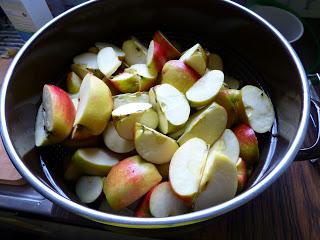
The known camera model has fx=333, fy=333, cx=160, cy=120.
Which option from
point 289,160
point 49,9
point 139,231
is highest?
point 49,9

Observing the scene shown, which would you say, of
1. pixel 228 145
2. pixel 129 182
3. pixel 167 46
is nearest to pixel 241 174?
pixel 228 145

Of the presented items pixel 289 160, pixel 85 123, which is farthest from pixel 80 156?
pixel 289 160

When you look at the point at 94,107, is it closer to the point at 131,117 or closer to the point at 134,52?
the point at 131,117

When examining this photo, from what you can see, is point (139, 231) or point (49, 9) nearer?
point (139, 231)

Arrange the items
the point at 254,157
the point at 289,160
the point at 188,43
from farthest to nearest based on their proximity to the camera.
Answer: the point at 188,43, the point at 254,157, the point at 289,160

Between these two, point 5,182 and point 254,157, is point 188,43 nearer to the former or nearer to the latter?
point 254,157
